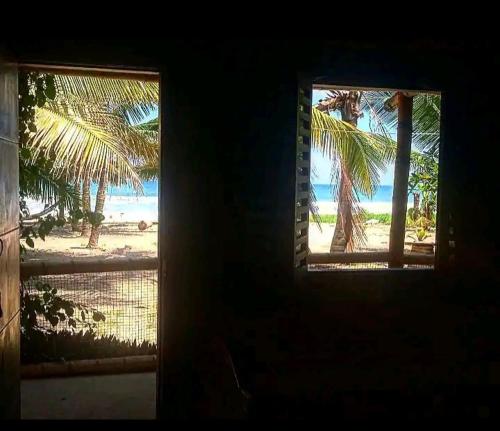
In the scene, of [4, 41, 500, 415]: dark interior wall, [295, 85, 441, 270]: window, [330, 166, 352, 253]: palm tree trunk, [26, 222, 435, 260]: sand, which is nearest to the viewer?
[4, 41, 500, 415]: dark interior wall

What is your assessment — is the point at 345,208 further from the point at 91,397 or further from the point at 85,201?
the point at 91,397

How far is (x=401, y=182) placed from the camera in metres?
4.37

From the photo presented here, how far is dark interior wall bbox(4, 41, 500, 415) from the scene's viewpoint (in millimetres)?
2137

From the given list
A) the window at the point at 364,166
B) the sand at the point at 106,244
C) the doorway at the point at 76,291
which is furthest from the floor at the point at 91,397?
the sand at the point at 106,244

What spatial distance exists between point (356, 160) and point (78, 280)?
4369 mm

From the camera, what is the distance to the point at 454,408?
1.58m

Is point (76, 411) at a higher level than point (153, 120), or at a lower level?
lower

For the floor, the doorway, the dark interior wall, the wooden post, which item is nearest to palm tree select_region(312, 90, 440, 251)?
the wooden post

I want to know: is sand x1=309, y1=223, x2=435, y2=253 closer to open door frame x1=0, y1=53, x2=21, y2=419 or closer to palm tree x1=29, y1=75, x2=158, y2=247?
palm tree x1=29, y1=75, x2=158, y2=247

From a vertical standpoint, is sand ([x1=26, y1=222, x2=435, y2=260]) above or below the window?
below

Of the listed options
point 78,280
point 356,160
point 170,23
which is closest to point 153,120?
A: point 356,160

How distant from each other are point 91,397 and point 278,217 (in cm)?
186

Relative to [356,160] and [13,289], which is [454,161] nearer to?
[13,289]

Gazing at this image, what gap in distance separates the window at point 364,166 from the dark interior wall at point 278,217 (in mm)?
129
